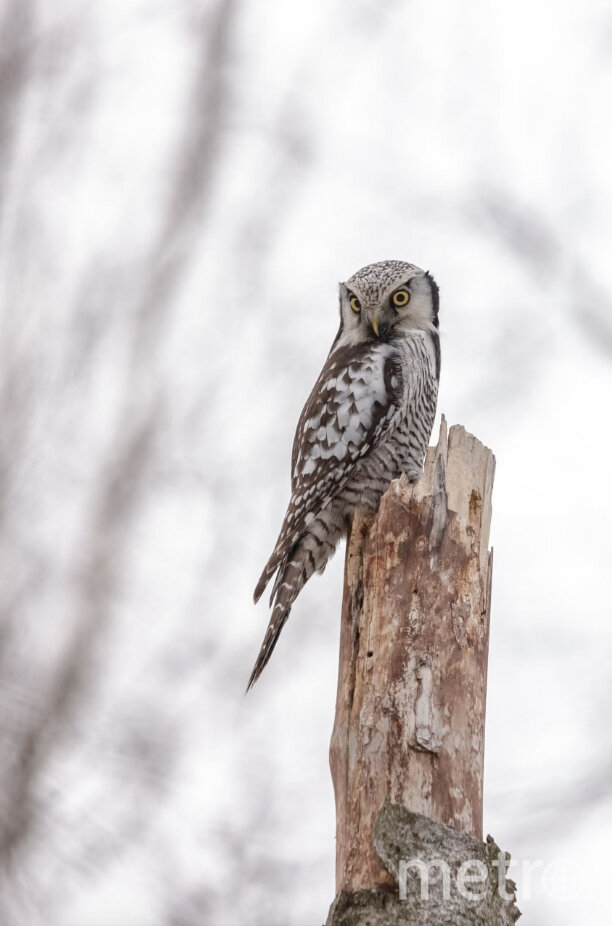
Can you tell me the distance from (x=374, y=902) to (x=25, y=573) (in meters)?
1.35

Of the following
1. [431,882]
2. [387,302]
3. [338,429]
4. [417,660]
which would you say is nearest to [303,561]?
[338,429]

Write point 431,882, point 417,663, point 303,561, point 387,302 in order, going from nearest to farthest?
point 431,882 < point 417,663 < point 303,561 < point 387,302

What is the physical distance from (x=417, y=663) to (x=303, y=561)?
1575 millimetres

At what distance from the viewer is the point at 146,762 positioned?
11.6ft

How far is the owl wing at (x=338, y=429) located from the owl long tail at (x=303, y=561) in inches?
4.0

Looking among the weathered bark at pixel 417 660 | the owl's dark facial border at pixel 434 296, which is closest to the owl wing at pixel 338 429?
the owl's dark facial border at pixel 434 296

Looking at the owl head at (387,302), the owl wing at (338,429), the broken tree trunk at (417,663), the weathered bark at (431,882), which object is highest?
the owl head at (387,302)

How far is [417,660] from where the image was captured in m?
3.03

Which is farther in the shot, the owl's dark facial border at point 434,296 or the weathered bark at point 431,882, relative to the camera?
the owl's dark facial border at point 434,296

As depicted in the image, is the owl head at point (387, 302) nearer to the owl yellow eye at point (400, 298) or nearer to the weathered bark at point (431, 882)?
the owl yellow eye at point (400, 298)

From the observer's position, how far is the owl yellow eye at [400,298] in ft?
16.7

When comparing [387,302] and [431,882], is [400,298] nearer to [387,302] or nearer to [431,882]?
[387,302]

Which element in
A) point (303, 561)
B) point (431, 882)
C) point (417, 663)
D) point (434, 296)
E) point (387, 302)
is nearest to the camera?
point (431, 882)

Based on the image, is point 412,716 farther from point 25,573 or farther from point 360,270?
point 360,270
